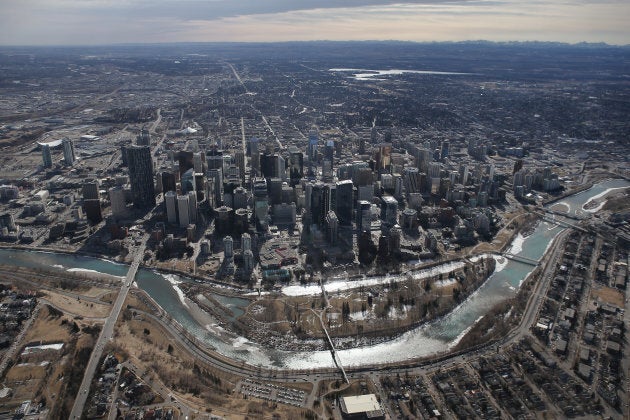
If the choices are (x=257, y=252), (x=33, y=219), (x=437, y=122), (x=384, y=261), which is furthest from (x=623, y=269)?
(x=437, y=122)

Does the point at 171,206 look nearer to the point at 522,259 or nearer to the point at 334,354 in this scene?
the point at 334,354

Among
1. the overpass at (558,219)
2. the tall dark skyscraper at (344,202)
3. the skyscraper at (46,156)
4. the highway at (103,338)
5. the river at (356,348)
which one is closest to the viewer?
the highway at (103,338)

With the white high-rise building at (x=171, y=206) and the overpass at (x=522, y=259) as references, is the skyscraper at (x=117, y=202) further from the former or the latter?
the overpass at (x=522, y=259)

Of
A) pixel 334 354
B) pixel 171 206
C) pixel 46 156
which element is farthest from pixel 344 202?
pixel 46 156

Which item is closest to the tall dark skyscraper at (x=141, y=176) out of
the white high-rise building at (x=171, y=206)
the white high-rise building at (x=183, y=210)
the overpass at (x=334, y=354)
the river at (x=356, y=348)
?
the white high-rise building at (x=171, y=206)

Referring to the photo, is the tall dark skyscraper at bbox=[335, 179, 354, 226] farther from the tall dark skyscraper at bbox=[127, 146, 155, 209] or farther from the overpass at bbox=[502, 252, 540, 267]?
the tall dark skyscraper at bbox=[127, 146, 155, 209]

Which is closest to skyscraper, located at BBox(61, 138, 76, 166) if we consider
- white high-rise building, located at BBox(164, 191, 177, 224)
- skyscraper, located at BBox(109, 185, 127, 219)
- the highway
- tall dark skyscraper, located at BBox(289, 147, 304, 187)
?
skyscraper, located at BBox(109, 185, 127, 219)
